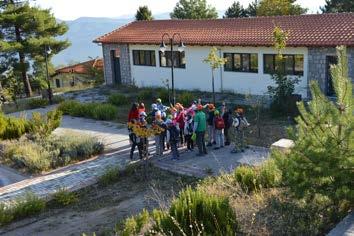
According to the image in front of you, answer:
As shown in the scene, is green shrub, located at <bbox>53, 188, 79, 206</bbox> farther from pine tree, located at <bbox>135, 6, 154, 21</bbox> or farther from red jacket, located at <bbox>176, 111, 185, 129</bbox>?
pine tree, located at <bbox>135, 6, 154, 21</bbox>

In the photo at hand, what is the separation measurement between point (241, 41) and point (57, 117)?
9.91 metres

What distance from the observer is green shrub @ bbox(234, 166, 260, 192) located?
8.66 m

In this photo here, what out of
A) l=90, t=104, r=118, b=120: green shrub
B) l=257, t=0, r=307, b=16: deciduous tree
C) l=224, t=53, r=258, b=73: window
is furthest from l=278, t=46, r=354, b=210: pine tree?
l=257, t=0, r=307, b=16: deciduous tree

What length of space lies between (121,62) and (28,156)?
15295 millimetres

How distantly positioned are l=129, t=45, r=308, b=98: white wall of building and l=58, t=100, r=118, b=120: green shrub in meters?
5.77

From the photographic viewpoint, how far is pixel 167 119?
13664 millimetres

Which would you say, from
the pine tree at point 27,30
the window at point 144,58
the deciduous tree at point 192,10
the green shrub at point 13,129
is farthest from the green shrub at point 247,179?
the deciduous tree at point 192,10

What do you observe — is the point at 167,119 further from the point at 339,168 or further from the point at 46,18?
the point at 46,18

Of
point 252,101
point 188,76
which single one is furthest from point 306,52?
point 188,76

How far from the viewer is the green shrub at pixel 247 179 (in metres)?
8.66

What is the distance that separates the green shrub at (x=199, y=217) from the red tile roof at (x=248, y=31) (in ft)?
46.0

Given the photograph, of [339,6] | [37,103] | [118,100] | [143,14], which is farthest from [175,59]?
[339,6]

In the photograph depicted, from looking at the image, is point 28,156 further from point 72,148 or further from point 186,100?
point 186,100

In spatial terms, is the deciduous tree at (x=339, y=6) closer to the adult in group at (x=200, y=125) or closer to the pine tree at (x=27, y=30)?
the pine tree at (x=27, y=30)
